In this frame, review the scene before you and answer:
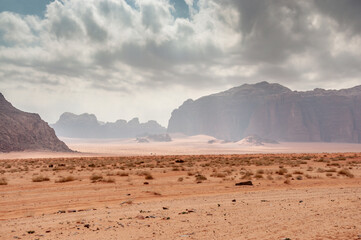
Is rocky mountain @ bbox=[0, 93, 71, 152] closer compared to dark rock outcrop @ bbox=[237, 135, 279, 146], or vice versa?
rocky mountain @ bbox=[0, 93, 71, 152]

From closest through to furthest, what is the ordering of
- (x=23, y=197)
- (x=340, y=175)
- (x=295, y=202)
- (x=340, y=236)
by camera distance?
(x=340, y=236)
(x=295, y=202)
(x=23, y=197)
(x=340, y=175)

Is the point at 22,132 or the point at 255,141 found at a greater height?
the point at 22,132

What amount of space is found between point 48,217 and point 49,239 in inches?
108

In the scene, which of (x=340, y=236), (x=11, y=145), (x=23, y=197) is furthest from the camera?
(x=11, y=145)

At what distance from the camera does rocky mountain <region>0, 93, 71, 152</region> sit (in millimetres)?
91806

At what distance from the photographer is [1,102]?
10344 centimetres

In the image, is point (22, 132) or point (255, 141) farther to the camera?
point (255, 141)

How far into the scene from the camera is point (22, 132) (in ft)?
321

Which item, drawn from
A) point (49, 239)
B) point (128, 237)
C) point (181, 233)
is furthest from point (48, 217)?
point (181, 233)

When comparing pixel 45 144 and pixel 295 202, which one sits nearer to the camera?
pixel 295 202

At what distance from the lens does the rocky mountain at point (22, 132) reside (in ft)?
301

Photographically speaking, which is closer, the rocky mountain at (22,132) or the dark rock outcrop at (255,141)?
the rocky mountain at (22,132)

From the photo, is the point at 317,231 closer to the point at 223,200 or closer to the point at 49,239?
the point at 223,200

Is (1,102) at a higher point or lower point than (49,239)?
higher
